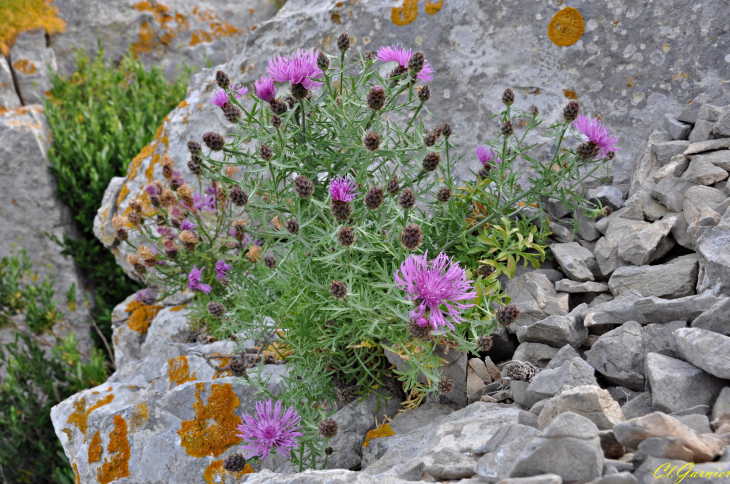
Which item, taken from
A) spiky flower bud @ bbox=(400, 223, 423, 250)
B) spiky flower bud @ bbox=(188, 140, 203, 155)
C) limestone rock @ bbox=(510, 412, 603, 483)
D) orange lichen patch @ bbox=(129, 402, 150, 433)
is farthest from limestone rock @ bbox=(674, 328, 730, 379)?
orange lichen patch @ bbox=(129, 402, 150, 433)

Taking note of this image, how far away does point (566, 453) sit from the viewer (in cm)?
132

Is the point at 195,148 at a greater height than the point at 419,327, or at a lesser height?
greater

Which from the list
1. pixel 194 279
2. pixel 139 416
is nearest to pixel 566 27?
pixel 194 279

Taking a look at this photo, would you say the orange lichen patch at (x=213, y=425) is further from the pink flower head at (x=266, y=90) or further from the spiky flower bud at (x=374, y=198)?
the pink flower head at (x=266, y=90)

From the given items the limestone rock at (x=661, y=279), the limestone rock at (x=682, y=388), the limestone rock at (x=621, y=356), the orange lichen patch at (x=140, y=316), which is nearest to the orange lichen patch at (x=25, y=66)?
the orange lichen patch at (x=140, y=316)

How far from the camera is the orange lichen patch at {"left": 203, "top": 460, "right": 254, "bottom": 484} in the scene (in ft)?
8.10

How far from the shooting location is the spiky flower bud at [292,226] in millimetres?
2205

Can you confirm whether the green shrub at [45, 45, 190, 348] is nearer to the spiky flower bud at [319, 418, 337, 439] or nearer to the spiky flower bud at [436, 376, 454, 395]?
the spiky flower bud at [319, 418, 337, 439]

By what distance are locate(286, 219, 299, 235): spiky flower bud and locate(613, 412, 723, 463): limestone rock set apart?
1.37 metres

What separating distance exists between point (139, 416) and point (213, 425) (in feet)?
1.48

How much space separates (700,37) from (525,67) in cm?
99

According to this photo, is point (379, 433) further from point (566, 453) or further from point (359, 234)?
point (566, 453)

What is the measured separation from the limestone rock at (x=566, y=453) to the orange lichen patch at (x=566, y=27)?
2.75m

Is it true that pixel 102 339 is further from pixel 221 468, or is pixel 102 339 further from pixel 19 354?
pixel 221 468
